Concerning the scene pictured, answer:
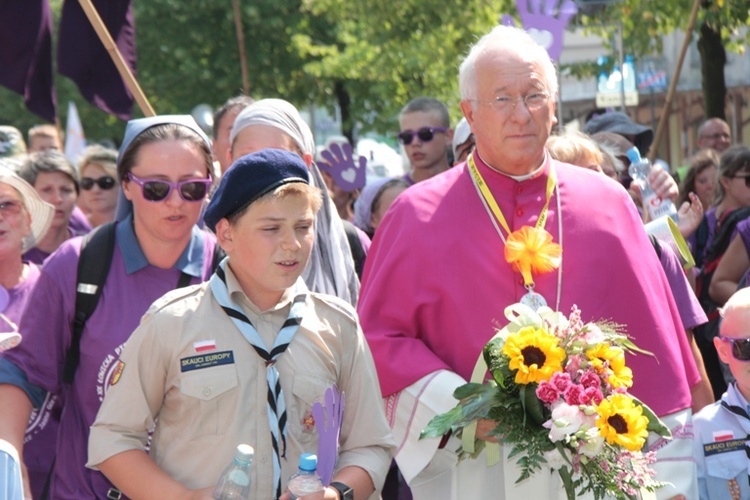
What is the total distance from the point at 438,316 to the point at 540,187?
682 mm

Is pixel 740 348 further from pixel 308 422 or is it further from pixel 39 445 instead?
pixel 39 445

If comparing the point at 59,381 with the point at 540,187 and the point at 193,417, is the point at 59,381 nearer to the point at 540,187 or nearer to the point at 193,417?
the point at 193,417

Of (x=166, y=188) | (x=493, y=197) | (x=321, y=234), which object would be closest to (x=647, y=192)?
(x=493, y=197)

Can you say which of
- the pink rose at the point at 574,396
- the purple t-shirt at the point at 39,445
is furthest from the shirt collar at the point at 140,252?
the pink rose at the point at 574,396

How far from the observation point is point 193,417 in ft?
12.2

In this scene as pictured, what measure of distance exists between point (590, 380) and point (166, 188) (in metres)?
1.71

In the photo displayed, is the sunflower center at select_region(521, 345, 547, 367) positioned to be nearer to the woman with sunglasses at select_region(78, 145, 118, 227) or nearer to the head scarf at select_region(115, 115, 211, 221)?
the head scarf at select_region(115, 115, 211, 221)

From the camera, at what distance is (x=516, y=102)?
15.5 ft

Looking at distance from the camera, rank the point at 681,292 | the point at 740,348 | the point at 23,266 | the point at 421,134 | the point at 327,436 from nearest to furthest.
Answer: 1. the point at 327,436
2. the point at 740,348
3. the point at 681,292
4. the point at 23,266
5. the point at 421,134

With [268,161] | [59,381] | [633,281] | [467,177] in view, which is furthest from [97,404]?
[633,281]

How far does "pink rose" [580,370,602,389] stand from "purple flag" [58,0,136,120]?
575 cm

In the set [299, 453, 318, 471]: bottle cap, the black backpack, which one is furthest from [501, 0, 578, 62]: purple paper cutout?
[299, 453, 318, 471]: bottle cap

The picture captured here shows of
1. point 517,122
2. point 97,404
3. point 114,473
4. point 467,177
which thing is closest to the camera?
point 114,473

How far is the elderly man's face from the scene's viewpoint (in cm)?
473
